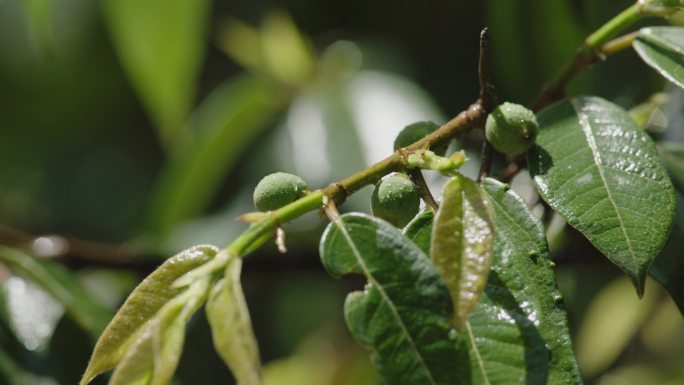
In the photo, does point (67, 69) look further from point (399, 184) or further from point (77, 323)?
point (399, 184)

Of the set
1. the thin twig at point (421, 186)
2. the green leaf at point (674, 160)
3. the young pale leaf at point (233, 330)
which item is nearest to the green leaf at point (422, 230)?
the thin twig at point (421, 186)

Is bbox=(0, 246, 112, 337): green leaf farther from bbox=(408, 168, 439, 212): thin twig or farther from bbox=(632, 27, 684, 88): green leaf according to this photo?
bbox=(632, 27, 684, 88): green leaf

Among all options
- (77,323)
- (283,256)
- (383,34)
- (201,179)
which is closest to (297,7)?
(383,34)

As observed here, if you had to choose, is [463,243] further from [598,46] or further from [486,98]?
[598,46]

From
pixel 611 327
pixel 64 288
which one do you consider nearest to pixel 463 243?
pixel 64 288

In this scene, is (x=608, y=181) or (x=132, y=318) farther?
(x=608, y=181)

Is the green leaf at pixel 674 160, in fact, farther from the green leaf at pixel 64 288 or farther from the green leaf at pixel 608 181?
the green leaf at pixel 64 288
